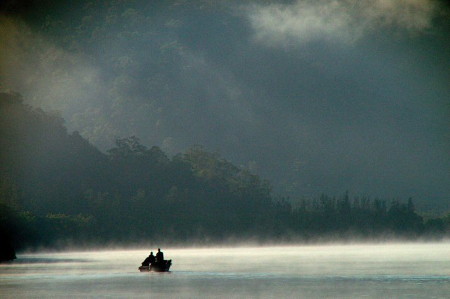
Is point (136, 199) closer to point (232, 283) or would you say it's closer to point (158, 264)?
point (158, 264)

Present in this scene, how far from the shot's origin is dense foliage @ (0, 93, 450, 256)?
150 m

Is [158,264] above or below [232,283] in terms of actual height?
above

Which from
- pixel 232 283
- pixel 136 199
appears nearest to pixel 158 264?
pixel 232 283

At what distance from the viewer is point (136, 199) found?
534 ft

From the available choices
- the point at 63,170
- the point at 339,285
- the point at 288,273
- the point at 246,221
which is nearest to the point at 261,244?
the point at 246,221

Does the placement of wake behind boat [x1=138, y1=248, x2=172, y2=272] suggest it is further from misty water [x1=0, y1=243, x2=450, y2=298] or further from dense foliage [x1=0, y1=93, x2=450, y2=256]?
dense foliage [x1=0, y1=93, x2=450, y2=256]

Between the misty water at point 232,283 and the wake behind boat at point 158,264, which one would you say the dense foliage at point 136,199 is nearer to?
the wake behind boat at point 158,264

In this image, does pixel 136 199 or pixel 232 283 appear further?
pixel 136 199

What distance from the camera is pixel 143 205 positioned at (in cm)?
16275

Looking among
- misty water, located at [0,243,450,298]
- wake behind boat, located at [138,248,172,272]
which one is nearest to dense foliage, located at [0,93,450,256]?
wake behind boat, located at [138,248,172,272]

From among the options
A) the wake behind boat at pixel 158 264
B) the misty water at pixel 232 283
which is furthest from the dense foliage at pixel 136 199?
the misty water at pixel 232 283

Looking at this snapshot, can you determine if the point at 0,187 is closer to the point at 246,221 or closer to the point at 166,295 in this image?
the point at 246,221

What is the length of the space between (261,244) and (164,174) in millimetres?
25382

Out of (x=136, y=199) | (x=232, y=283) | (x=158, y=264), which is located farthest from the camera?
(x=136, y=199)
